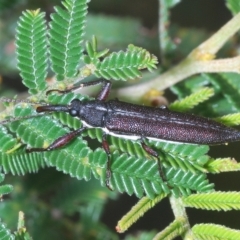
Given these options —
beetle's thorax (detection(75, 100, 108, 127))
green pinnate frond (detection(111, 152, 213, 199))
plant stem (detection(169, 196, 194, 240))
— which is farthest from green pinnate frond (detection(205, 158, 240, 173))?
beetle's thorax (detection(75, 100, 108, 127))

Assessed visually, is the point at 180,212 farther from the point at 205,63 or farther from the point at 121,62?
the point at 205,63

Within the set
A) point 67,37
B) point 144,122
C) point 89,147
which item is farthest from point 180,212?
point 67,37

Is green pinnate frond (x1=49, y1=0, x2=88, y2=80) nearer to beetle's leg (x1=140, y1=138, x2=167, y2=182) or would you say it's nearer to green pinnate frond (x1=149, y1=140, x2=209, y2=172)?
beetle's leg (x1=140, y1=138, x2=167, y2=182)

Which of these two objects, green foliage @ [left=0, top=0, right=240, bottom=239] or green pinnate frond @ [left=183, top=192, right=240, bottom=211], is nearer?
green pinnate frond @ [left=183, top=192, right=240, bottom=211]

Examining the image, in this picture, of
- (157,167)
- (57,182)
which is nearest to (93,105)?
(157,167)

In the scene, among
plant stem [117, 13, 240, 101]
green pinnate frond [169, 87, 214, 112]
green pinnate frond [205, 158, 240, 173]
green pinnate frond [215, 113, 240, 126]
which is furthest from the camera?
plant stem [117, 13, 240, 101]

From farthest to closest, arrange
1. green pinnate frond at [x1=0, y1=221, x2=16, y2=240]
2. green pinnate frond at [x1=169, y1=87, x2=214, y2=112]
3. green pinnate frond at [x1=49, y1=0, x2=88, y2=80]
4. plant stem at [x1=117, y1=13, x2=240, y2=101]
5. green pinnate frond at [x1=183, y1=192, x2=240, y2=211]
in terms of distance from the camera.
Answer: plant stem at [x1=117, y1=13, x2=240, y2=101], green pinnate frond at [x1=169, y1=87, x2=214, y2=112], green pinnate frond at [x1=49, y1=0, x2=88, y2=80], green pinnate frond at [x1=183, y1=192, x2=240, y2=211], green pinnate frond at [x1=0, y1=221, x2=16, y2=240]

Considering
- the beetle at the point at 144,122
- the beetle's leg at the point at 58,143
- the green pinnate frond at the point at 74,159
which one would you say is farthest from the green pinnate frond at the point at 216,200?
the beetle's leg at the point at 58,143
